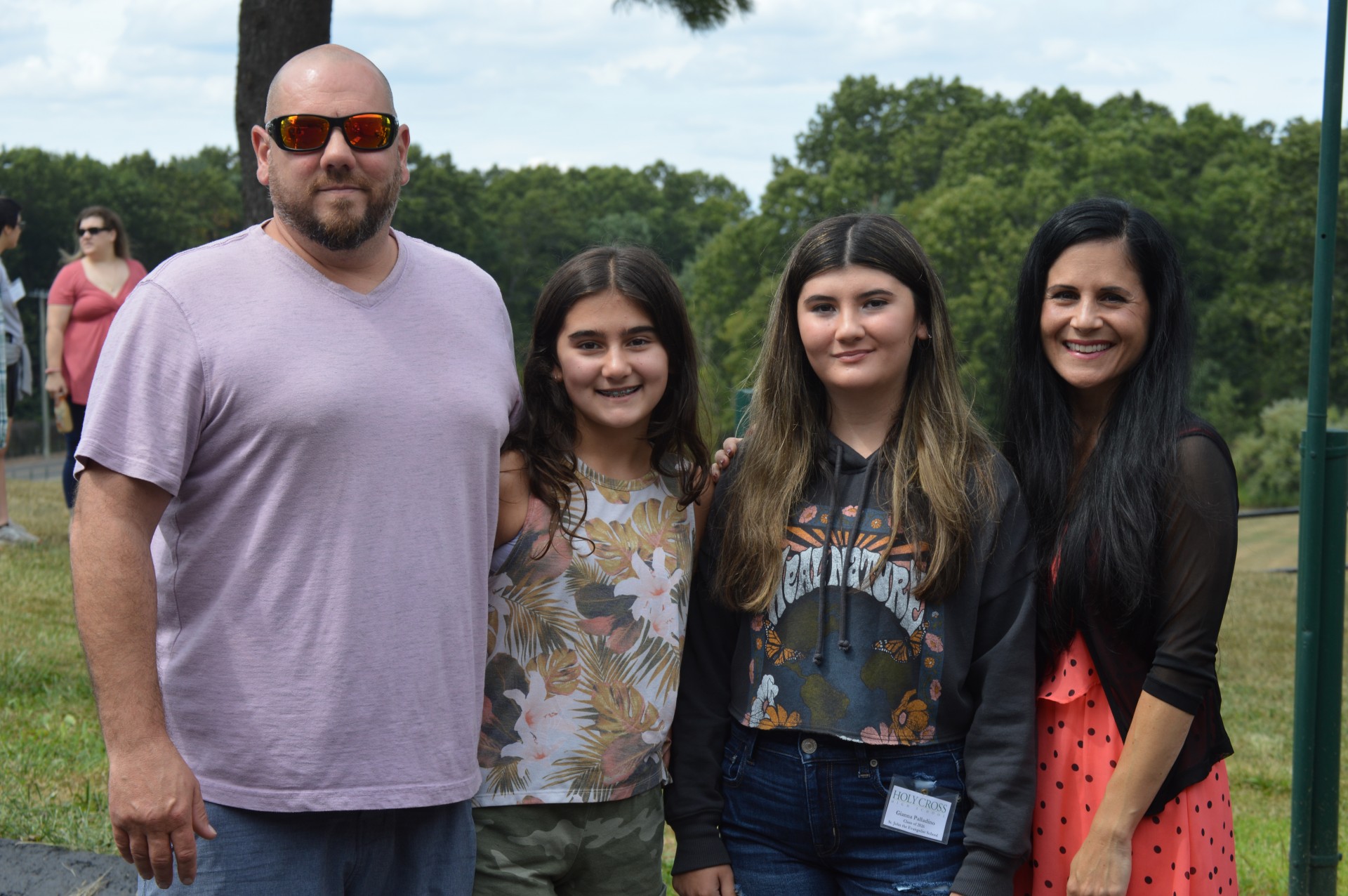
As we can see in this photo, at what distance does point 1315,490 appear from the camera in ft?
12.1

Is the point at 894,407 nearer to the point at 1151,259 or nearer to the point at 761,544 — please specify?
the point at 761,544

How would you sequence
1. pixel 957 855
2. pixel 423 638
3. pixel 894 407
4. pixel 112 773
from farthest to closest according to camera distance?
pixel 894 407 < pixel 957 855 < pixel 423 638 < pixel 112 773

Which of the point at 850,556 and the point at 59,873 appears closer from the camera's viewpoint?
the point at 850,556

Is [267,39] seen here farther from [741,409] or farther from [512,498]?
[512,498]

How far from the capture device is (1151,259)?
8.44 feet

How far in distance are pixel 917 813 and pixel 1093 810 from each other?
13.0 inches

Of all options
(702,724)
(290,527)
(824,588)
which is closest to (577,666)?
(702,724)

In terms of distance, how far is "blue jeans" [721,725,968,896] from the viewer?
97.2 inches

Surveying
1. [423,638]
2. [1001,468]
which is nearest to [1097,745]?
[1001,468]

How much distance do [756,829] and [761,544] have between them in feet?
1.85

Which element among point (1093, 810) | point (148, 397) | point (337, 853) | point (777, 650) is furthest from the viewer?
point (777, 650)

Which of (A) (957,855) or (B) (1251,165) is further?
(B) (1251,165)

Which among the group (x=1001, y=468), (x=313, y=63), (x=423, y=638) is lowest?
(x=423, y=638)

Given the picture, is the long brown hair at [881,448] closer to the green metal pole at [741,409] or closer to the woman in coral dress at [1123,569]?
the woman in coral dress at [1123,569]
